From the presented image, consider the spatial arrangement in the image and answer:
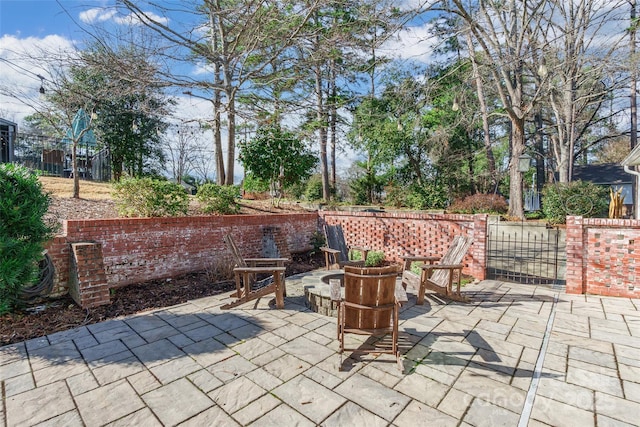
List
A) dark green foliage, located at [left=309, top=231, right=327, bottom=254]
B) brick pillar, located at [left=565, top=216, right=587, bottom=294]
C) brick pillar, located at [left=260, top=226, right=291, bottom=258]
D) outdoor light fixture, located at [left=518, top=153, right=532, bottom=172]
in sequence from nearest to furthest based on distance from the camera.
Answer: brick pillar, located at [left=565, top=216, right=587, bottom=294] → brick pillar, located at [left=260, top=226, right=291, bottom=258] → dark green foliage, located at [left=309, top=231, right=327, bottom=254] → outdoor light fixture, located at [left=518, top=153, right=532, bottom=172]

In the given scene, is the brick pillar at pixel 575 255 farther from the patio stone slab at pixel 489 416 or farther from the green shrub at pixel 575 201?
the green shrub at pixel 575 201

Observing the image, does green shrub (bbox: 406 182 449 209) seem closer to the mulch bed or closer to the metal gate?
the metal gate

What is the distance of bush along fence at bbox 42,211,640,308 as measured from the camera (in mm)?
4215

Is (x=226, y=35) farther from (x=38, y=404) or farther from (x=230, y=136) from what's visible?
(x=38, y=404)

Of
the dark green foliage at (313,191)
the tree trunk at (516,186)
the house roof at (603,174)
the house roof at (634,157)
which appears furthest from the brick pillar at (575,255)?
the house roof at (603,174)

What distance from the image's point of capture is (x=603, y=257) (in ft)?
15.5

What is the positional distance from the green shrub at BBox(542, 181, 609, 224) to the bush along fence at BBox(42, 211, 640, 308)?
678 centimetres

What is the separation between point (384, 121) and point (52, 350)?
1525cm

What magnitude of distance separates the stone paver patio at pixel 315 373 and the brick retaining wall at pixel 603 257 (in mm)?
844

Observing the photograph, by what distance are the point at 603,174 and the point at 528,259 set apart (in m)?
17.4

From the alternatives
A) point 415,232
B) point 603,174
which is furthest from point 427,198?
point 603,174

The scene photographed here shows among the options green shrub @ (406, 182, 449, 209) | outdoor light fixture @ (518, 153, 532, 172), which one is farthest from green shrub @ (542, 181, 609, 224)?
green shrub @ (406, 182, 449, 209)

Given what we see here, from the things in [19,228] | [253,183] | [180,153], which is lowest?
[19,228]

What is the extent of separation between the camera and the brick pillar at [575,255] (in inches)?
189
